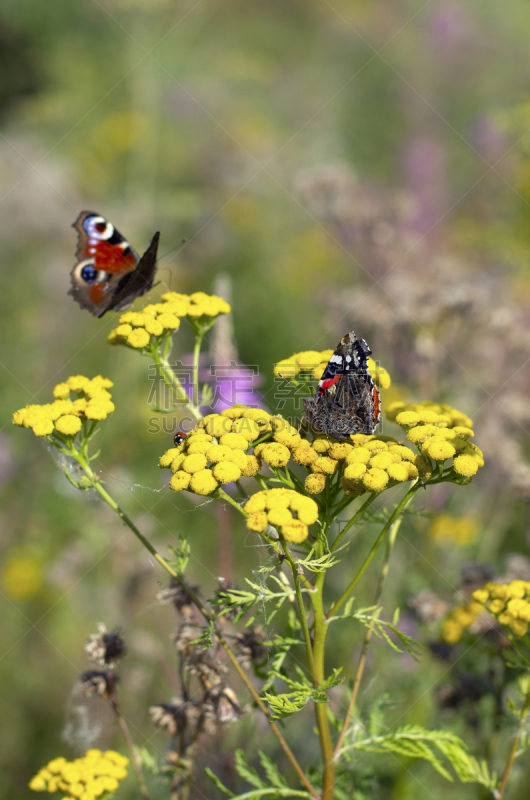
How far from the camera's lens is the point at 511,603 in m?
2.43

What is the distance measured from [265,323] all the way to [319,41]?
46.4ft

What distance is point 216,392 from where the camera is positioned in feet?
14.5

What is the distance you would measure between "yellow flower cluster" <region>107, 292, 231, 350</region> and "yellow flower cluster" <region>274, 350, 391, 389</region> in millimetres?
440

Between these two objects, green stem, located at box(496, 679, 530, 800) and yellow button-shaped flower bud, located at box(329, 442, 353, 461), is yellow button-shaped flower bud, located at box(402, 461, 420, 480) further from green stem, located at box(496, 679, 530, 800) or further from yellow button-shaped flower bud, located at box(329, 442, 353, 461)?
green stem, located at box(496, 679, 530, 800)

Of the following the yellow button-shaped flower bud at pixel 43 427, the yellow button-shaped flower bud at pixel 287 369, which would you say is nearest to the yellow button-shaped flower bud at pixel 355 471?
the yellow button-shaped flower bud at pixel 287 369

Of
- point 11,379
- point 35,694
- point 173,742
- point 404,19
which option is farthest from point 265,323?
point 404,19

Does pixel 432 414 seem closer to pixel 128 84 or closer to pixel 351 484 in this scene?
pixel 351 484

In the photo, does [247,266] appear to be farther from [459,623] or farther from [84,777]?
[84,777]

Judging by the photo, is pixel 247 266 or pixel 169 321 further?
pixel 247 266

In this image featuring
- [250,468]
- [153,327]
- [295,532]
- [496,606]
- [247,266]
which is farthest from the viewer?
[247,266]

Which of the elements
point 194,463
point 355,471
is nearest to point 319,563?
point 355,471

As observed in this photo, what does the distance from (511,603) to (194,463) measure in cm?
151

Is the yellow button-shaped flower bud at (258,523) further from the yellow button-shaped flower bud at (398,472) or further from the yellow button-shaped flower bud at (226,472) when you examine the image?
the yellow button-shaped flower bud at (398,472)

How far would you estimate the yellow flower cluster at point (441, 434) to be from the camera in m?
2.21
